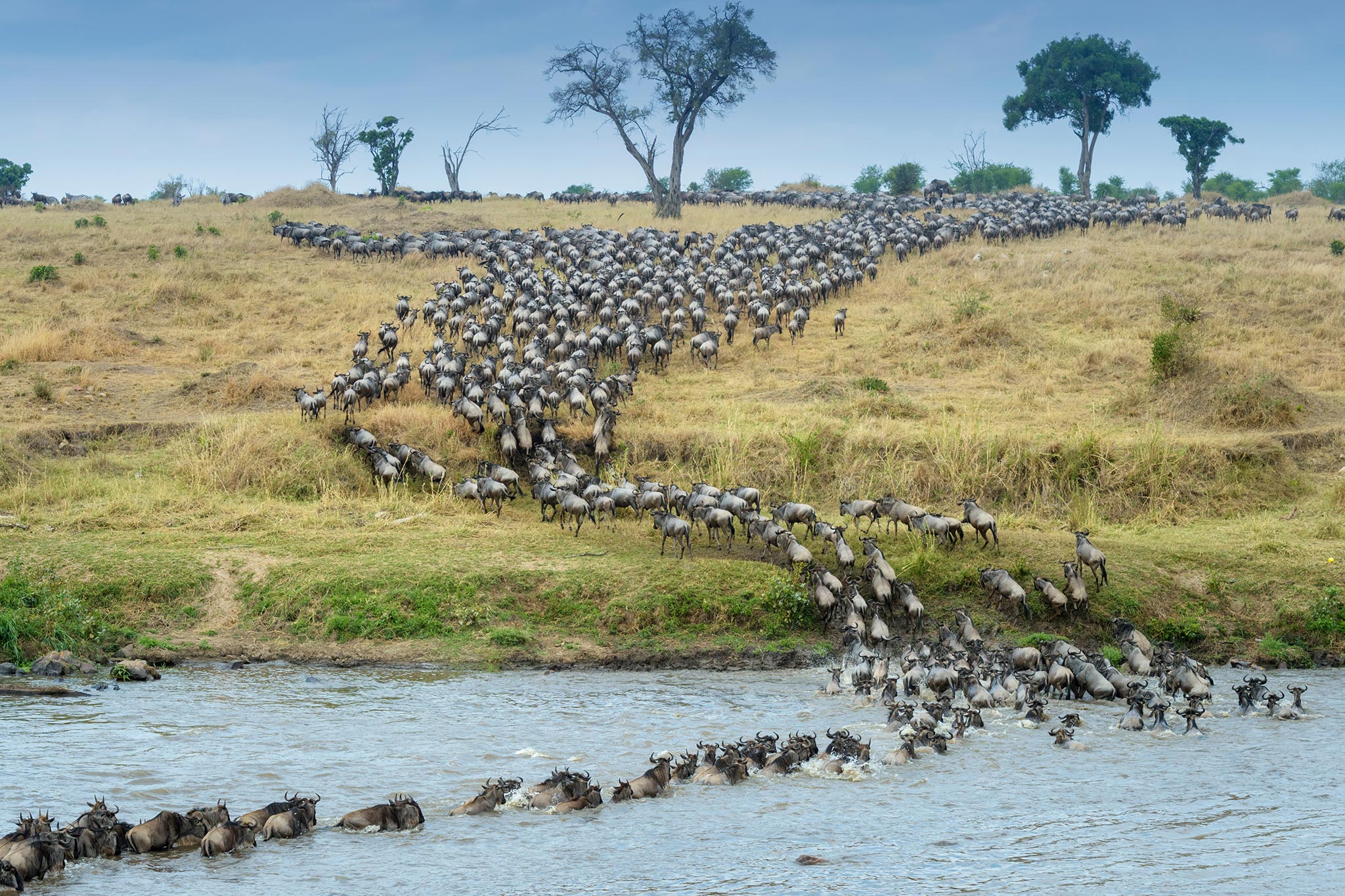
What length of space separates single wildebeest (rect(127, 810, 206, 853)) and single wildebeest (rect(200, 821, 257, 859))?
0.31ft

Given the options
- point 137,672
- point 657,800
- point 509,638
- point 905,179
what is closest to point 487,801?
point 657,800

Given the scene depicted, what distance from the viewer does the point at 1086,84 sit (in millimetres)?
64438

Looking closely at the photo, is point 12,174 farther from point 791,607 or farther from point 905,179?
point 791,607

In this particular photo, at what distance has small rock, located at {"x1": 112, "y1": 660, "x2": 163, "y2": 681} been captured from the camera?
11742mm

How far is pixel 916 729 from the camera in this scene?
32.4 ft

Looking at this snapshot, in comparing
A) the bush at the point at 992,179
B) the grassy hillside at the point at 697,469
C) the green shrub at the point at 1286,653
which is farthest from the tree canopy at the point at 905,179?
the green shrub at the point at 1286,653

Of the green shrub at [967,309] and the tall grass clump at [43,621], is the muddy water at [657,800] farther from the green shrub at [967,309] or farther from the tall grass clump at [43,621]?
the green shrub at [967,309]

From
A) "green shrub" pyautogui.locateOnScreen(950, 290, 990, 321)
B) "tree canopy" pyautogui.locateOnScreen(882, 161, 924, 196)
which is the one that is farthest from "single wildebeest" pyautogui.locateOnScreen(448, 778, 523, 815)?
"tree canopy" pyautogui.locateOnScreen(882, 161, 924, 196)

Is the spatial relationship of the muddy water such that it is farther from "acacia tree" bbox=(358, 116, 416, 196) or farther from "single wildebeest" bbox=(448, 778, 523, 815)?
"acacia tree" bbox=(358, 116, 416, 196)

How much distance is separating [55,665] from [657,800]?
6896 mm

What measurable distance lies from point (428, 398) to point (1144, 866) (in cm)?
1550

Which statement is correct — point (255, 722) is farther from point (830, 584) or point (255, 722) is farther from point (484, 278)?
point (484, 278)

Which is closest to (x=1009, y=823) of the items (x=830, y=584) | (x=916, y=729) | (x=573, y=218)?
(x=916, y=729)

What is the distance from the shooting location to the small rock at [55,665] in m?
11.7
